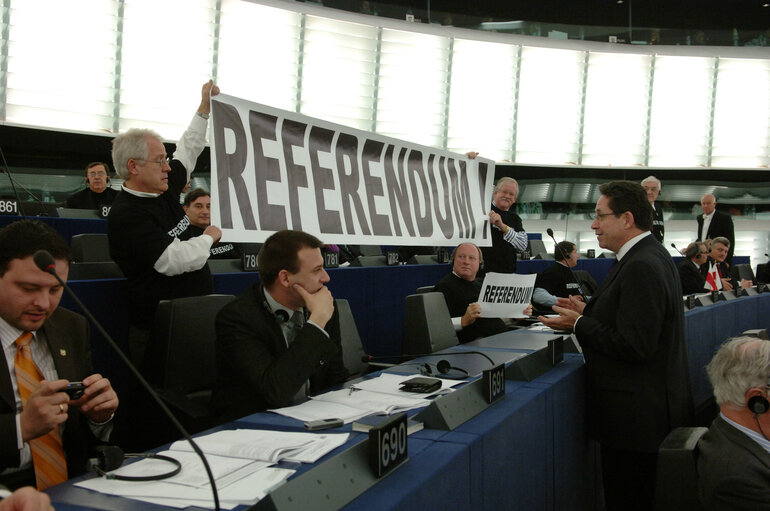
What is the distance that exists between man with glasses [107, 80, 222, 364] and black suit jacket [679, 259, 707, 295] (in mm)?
4467

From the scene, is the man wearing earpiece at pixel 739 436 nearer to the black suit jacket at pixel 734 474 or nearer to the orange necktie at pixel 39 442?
the black suit jacket at pixel 734 474

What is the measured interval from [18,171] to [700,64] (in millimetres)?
8864

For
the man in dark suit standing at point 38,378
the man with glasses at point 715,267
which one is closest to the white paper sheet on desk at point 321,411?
the man in dark suit standing at point 38,378

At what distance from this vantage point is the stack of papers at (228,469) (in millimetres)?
971

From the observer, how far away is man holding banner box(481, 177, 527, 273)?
167 inches

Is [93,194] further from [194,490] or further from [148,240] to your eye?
[194,490]

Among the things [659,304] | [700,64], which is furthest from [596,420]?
[700,64]

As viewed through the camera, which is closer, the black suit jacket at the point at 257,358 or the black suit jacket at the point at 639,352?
the black suit jacket at the point at 257,358

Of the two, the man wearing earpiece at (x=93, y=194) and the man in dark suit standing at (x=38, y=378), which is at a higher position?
the man wearing earpiece at (x=93, y=194)

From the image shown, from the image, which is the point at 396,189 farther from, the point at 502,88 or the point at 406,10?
the point at 502,88

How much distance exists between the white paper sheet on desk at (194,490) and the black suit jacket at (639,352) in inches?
55.6

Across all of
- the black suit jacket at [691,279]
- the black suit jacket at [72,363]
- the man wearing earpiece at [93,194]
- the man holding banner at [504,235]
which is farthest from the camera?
the black suit jacket at [691,279]

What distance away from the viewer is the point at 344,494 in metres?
0.98

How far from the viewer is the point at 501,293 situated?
3020 mm
